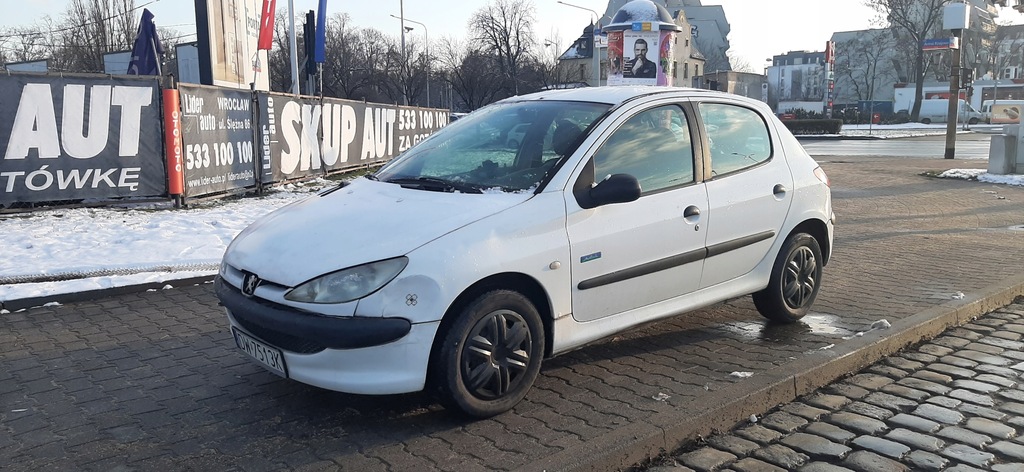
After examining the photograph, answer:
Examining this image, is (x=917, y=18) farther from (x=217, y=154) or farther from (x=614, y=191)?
(x=614, y=191)

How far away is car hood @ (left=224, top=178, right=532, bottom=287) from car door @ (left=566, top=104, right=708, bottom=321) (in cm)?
47

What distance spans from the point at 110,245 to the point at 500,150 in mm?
5619

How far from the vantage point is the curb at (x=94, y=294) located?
6.08 m

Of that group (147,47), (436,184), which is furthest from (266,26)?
(436,184)

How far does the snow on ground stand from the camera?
6731 millimetres

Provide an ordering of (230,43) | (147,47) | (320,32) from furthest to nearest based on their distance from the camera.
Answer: (320,32)
(230,43)
(147,47)

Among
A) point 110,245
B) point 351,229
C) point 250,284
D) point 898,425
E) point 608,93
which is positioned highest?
point 608,93

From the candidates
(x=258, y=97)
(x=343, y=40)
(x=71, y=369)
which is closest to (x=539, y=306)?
(x=71, y=369)

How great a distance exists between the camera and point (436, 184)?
4.30m

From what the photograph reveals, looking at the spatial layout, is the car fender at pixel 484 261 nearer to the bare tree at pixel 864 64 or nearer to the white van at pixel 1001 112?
the white van at pixel 1001 112

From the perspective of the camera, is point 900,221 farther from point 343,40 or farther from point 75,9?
point 343,40

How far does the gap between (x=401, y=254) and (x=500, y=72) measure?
62906 millimetres

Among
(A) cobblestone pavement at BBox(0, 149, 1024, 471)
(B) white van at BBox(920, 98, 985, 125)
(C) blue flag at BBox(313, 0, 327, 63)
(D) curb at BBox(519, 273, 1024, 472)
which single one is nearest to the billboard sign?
(C) blue flag at BBox(313, 0, 327, 63)

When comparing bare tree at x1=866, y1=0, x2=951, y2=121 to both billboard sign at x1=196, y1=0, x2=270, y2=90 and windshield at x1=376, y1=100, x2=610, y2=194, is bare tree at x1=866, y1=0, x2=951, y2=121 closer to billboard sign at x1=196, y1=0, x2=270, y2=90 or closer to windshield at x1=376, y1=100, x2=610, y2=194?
billboard sign at x1=196, y1=0, x2=270, y2=90
